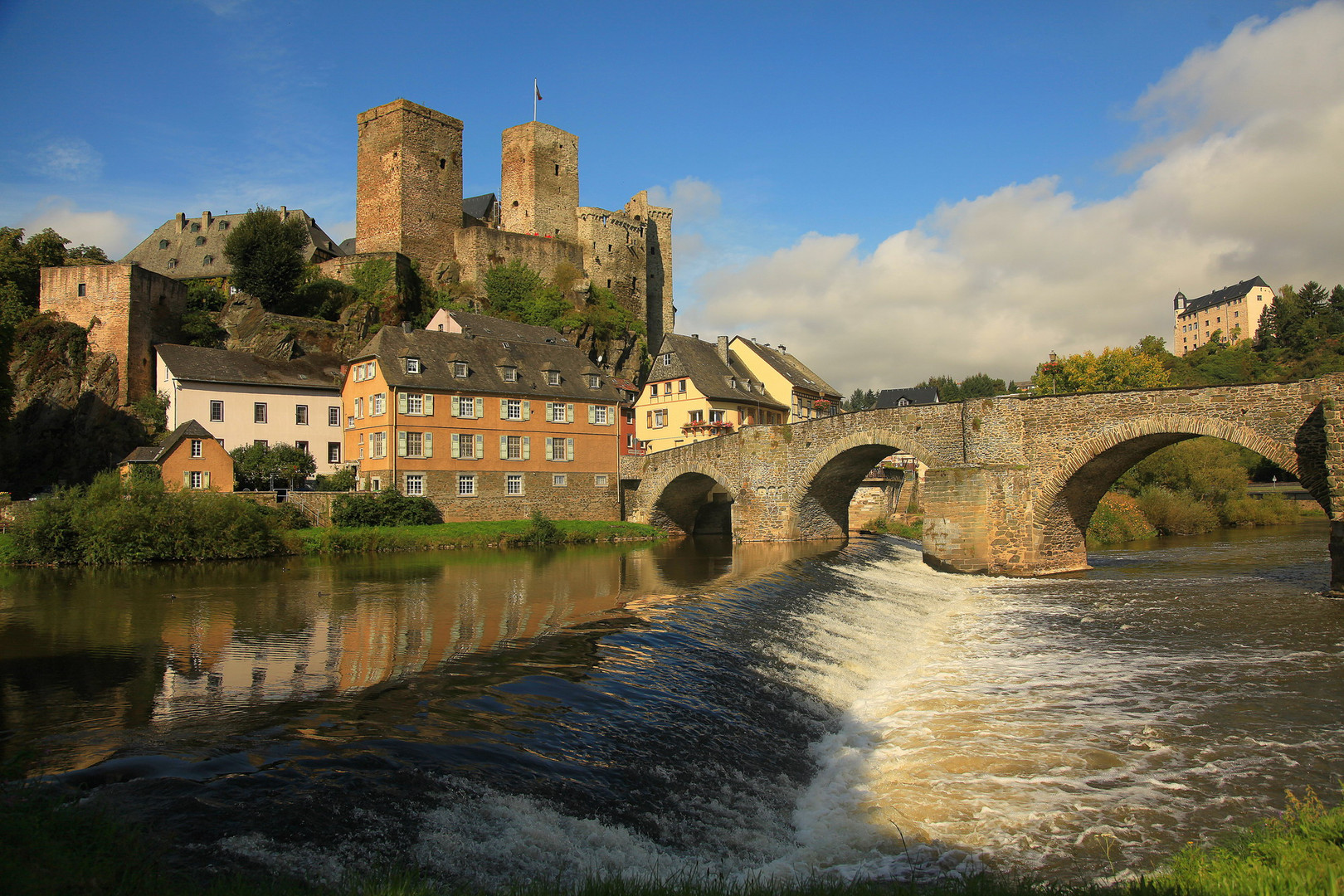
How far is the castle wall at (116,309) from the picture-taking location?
3875 centimetres

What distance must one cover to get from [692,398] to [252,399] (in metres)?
20.1

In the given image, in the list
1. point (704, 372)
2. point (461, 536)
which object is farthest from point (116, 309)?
point (704, 372)

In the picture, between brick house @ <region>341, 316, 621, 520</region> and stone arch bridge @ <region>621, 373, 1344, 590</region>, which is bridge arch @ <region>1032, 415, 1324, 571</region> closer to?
stone arch bridge @ <region>621, 373, 1344, 590</region>

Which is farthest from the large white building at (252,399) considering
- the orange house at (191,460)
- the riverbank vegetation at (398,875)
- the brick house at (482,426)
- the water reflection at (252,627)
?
the riverbank vegetation at (398,875)

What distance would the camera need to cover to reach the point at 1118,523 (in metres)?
33.4

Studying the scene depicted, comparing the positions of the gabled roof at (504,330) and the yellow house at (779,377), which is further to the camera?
the yellow house at (779,377)

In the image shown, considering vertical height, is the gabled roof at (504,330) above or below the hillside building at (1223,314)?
below

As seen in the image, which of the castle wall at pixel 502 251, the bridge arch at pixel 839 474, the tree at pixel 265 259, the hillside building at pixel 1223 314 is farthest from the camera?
the hillside building at pixel 1223 314

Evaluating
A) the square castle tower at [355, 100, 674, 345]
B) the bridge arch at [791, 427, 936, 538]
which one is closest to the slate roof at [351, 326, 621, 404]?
the bridge arch at [791, 427, 936, 538]

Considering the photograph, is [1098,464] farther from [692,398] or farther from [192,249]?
[192,249]

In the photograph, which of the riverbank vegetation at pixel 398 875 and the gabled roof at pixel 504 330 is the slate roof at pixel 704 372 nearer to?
the gabled roof at pixel 504 330

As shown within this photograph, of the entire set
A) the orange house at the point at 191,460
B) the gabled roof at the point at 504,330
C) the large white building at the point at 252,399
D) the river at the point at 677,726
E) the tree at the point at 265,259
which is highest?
the tree at the point at 265,259

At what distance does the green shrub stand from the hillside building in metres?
77.0

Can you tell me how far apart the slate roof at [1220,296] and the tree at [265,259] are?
367 feet
